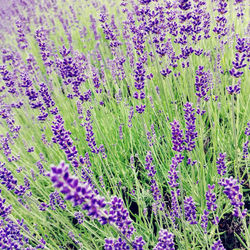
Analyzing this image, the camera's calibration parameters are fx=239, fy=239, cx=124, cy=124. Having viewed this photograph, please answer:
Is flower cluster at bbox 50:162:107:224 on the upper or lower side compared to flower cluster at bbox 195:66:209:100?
upper

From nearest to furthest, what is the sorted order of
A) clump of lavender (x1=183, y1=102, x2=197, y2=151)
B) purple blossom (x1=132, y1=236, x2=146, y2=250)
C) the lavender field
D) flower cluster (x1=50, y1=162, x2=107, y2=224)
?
flower cluster (x1=50, y1=162, x2=107, y2=224)
purple blossom (x1=132, y1=236, x2=146, y2=250)
the lavender field
clump of lavender (x1=183, y1=102, x2=197, y2=151)

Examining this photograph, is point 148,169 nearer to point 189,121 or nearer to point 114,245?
point 189,121

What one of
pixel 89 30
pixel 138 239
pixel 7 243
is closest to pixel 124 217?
pixel 138 239

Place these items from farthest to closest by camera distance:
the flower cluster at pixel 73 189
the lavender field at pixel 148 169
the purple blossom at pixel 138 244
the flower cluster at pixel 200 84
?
1. the flower cluster at pixel 200 84
2. the lavender field at pixel 148 169
3. the purple blossom at pixel 138 244
4. the flower cluster at pixel 73 189

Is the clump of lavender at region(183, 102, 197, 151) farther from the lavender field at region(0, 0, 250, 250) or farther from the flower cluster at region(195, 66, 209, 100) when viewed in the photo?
the flower cluster at region(195, 66, 209, 100)

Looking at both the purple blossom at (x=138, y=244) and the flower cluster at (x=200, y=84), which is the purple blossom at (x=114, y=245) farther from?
the flower cluster at (x=200, y=84)

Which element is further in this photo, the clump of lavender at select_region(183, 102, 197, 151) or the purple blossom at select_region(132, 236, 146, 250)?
the clump of lavender at select_region(183, 102, 197, 151)

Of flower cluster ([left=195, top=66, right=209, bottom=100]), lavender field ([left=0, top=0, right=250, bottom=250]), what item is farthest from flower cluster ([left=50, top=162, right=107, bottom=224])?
flower cluster ([left=195, top=66, right=209, bottom=100])

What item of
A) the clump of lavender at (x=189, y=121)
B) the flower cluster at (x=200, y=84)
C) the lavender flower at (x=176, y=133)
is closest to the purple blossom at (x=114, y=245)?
the lavender flower at (x=176, y=133)

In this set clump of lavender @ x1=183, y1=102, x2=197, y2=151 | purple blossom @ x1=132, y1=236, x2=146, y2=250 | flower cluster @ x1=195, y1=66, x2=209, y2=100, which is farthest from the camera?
flower cluster @ x1=195, y1=66, x2=209, y2=100

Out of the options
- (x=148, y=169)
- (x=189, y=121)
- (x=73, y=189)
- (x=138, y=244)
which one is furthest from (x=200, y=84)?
(x=73, y=189)

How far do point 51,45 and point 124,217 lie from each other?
5.83m

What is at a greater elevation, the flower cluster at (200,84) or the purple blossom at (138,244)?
the flower cluster at (200,84)

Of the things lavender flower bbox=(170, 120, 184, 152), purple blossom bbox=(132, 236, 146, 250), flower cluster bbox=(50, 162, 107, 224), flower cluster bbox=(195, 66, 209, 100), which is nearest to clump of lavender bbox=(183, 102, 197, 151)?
lavender flower bbox=(170, 120, 184, 152)
